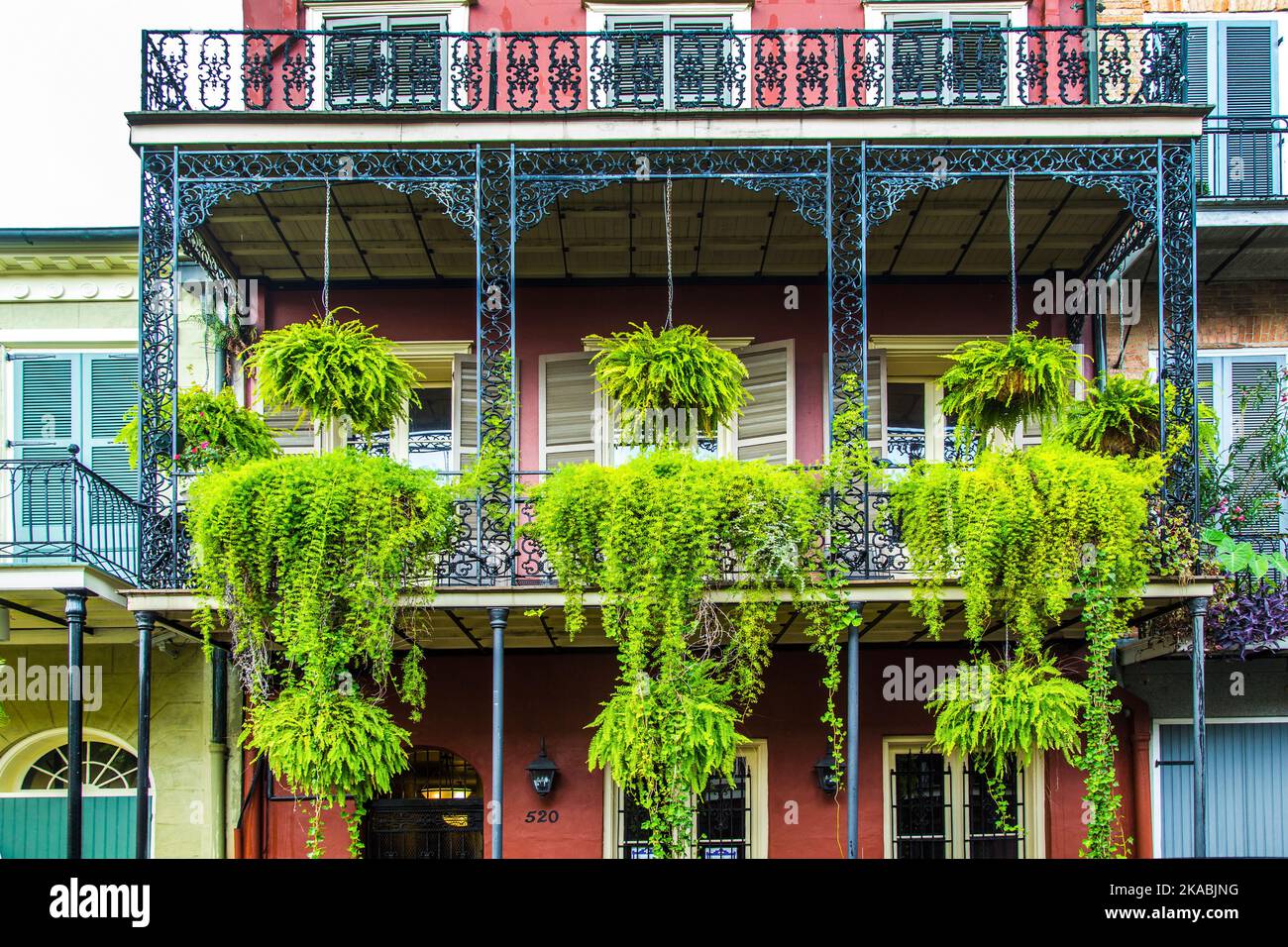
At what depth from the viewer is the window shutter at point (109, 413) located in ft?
37.7

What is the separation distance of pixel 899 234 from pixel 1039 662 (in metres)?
4.07

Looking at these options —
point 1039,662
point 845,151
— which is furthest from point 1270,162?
point 1039,662

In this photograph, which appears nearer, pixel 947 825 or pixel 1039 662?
pixel 1039 662

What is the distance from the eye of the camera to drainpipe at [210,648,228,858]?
10.8m

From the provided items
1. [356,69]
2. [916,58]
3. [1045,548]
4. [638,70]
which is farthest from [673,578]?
[356,69]

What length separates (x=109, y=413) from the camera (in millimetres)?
11562

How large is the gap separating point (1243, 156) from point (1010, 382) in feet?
13.4

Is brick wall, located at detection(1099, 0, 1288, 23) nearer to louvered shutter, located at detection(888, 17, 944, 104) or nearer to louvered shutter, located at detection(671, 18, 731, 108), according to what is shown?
louvered shutter, located at detection(888, 17, 944, 104)

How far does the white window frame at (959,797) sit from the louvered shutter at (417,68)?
21.8 feet

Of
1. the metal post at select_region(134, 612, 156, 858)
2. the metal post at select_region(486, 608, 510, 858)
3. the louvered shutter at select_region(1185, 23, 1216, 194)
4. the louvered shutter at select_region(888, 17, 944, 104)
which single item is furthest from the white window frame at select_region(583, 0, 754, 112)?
the metal post at select_region(134, 612, 156, 858)

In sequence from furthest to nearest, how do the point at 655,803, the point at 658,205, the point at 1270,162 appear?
the point at 1270,162 → the point at 658,205 → the point at 655,803
